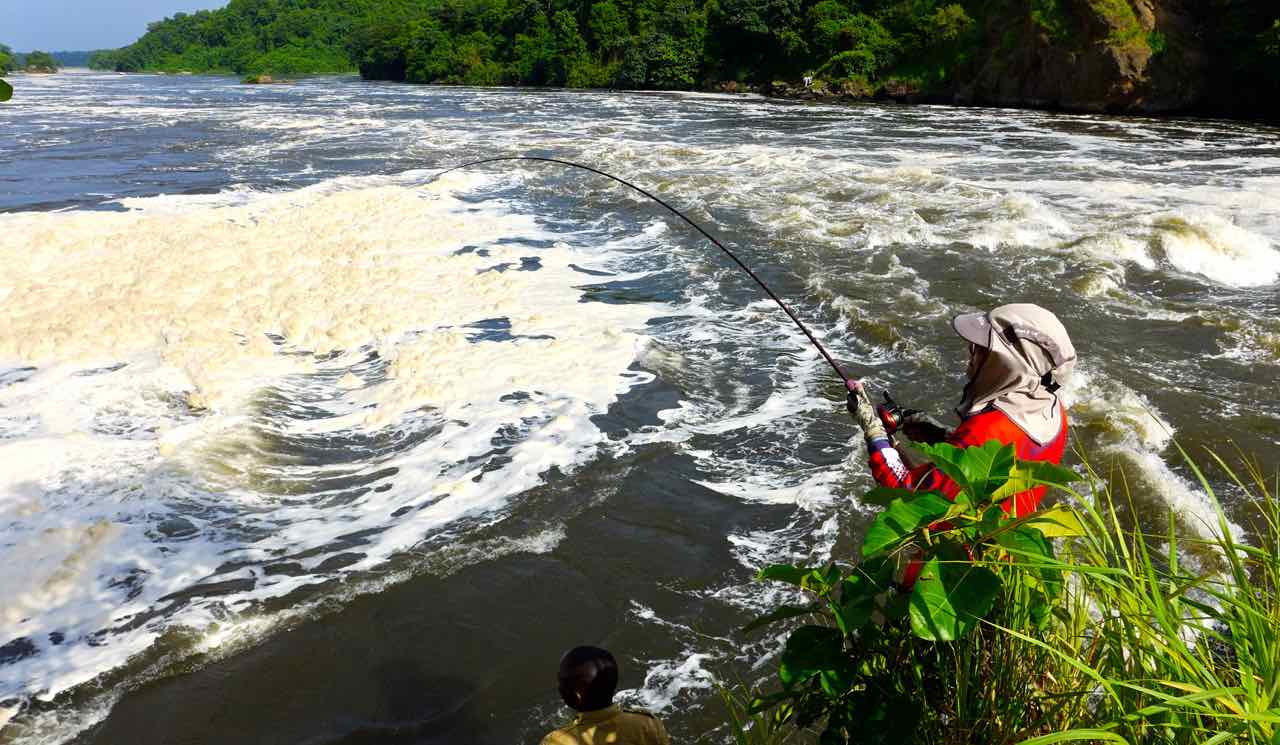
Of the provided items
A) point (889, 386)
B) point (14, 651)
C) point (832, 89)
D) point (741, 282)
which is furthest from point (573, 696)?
point (832, 89)

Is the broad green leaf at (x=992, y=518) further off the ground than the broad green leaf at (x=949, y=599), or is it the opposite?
the broad green leaf at (x=992, y=518)

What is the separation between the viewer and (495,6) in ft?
216

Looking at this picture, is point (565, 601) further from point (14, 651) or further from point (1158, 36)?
point (1158, 36)

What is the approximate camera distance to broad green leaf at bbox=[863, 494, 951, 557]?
1623 millimetres

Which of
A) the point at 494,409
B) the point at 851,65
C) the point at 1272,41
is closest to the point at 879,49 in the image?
the point at 851,65

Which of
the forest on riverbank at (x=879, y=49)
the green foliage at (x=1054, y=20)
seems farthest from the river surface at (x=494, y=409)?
Result: the green foliage at (x=1054, y=20)

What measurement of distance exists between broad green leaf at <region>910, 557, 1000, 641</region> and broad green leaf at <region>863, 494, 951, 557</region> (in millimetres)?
75

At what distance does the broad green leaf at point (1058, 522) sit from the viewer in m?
1.62

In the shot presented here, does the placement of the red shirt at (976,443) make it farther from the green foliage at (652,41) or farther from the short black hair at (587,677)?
the green foliage at (652,41)

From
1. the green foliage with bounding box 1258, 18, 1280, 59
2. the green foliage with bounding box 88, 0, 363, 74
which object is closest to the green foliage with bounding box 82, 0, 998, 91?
the green foliage with bounding box 88, 0, 363, 74

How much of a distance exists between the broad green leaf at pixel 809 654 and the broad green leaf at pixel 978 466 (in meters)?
0.47

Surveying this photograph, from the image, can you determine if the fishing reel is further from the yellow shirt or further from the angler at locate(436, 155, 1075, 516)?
the yellow shirt

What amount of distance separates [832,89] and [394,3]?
99038 millimetres

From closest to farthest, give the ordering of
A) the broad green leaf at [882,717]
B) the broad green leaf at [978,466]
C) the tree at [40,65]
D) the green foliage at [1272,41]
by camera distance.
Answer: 1. the broad green leaf at [978,466]
2. the broad green leaf at [882,717]
3. the green foliage at [1272,41]
4. the tree at [40,65]
